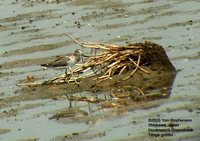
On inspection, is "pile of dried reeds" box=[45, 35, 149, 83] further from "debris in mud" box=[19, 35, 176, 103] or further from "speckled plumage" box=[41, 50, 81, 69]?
"speckled plumage" box=[41, 50, 81, 69]

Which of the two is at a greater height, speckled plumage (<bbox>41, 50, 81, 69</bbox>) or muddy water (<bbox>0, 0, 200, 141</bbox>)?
speckled plumage (<bbox>41, 50, 81, 69</bbox>)

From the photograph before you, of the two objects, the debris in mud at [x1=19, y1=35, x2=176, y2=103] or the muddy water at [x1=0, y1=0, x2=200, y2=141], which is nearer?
the muddy water at [x1=0, y1=0, x2=200, y2=141]

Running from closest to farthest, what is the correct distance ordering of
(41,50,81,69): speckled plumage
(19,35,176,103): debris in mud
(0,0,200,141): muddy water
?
(0,0,200,141): muddy water
(19,35,176,103): debris in mud
(41,50,81,69): speckled plumage

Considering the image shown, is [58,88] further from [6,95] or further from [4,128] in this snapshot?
[4,128]

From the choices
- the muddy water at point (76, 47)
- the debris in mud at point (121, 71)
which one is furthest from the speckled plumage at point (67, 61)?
the muddy water at point (76, 47)

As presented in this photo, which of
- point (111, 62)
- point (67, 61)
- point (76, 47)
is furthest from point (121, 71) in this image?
point (76, 47)

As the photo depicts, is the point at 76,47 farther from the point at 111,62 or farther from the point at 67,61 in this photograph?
the point at 67,61

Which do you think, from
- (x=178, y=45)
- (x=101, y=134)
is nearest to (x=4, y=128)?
(x=101, y=134)

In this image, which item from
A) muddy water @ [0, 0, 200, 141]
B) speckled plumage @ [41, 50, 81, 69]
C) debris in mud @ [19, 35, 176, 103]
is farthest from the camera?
speckled plumage @ [41, 50, 81, 69]

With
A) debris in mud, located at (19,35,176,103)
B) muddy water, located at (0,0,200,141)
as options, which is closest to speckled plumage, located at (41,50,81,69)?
debris in mud, located at (19,35,176,103)
